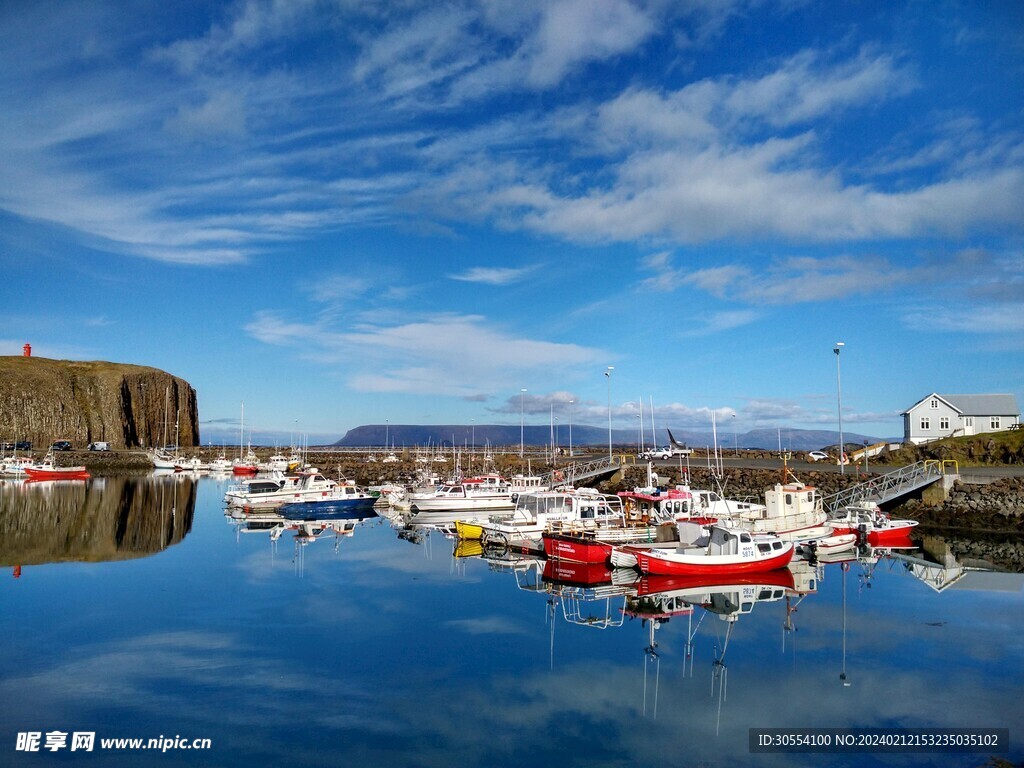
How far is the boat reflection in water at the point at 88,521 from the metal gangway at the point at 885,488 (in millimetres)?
37261

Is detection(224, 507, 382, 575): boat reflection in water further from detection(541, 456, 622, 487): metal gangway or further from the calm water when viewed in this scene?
detection(541, 456, 622, 487): metal gangway

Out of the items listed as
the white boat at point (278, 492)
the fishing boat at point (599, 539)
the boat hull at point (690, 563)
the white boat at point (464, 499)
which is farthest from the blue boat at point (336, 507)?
the boat hull at point (690, 563)

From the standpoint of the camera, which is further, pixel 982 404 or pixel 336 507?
pixel 982 404

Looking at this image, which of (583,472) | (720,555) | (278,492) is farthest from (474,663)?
(583,472)

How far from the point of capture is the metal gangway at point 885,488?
4112 centimetres

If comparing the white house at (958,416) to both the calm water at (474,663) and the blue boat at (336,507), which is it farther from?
the blue boat at (336,507)

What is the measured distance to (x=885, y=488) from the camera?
42.6m

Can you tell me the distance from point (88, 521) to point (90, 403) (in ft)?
380

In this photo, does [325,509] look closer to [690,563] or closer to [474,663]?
[690,563]

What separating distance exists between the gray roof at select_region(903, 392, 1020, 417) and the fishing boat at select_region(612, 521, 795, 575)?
195ft

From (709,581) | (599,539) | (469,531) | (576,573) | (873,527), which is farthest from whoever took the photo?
(469,531)

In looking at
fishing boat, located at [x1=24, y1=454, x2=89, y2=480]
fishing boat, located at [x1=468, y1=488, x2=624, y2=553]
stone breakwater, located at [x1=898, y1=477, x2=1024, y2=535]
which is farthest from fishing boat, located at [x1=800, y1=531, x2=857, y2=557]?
fishing boat, located at [x1=24, y1=454, x2=89, y2=480]

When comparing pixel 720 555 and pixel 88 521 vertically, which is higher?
pixel 88 521

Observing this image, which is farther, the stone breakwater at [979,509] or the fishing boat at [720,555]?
the stone breakwater at [979,509]
